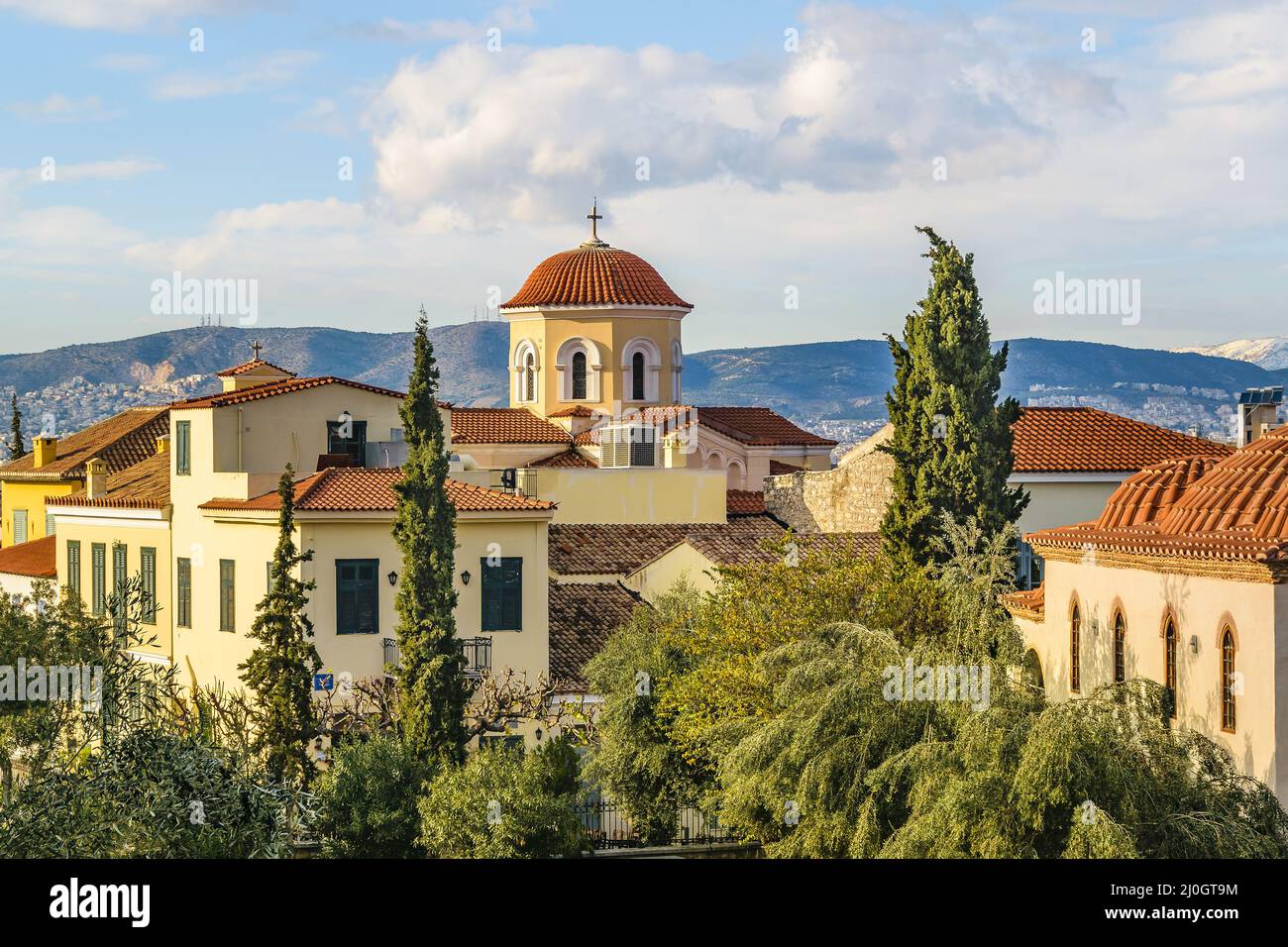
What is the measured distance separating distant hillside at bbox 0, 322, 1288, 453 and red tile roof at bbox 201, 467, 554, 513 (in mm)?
100413

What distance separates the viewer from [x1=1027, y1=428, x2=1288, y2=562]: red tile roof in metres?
22.9

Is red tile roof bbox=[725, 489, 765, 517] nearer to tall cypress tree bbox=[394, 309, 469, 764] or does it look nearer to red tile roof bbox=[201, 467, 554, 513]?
red tile roof bbox=[201, 467, 554, 513]

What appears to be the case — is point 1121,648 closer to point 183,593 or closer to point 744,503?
point 183,593

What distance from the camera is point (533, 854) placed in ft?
86.2

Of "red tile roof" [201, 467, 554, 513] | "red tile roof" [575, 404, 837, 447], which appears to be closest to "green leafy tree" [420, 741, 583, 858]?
"red tile roof" [201, 467, 554, 513]

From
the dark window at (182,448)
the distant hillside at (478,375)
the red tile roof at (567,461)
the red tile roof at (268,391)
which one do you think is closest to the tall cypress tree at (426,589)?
the red tile roof at (268,391)

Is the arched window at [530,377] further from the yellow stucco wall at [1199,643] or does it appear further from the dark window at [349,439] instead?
the yellow stucco wall at [1199,643]

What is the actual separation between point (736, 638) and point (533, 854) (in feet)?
20.0

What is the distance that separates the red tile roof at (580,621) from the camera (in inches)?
1470

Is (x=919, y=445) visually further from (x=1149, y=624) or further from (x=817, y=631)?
(x=1149, y=624)

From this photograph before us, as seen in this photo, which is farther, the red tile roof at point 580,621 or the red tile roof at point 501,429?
the red tile roof at point 501,429

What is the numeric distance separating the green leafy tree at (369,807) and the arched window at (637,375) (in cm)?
3678

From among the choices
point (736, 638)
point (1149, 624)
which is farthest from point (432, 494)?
point (1149, 624)

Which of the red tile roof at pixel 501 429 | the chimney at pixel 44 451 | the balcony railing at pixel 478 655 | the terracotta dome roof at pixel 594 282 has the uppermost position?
the terracotta dome roof at pixel 594 282
